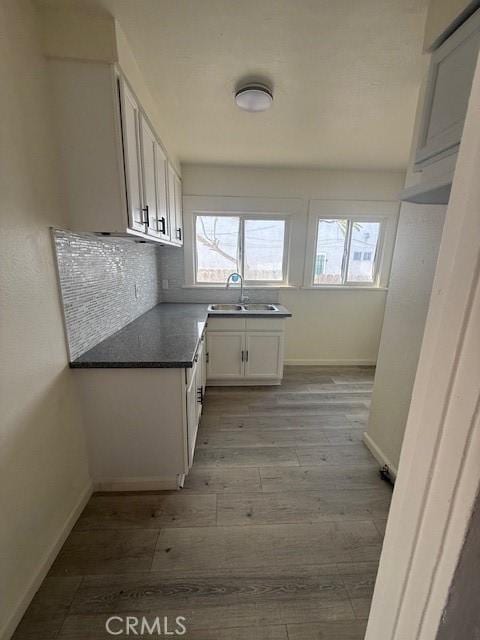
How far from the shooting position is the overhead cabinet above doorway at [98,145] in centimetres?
124

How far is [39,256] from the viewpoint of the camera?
1183mm

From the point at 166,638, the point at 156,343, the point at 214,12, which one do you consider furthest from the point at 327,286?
the point at 166,638

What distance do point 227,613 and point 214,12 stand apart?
264 centimetres

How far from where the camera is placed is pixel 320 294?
3531mm

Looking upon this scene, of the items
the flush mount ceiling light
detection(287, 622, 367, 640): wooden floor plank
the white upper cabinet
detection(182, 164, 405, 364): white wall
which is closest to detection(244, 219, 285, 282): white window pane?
detection(182, 164, 405, 364): white wall

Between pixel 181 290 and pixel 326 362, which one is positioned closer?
pixel 181 290

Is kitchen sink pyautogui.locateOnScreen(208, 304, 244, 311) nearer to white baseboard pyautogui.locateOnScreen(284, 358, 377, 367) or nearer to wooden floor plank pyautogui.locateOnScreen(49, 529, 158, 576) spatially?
white baseboard pyautogui.locateOnScreen(284, 358, 377, 367)

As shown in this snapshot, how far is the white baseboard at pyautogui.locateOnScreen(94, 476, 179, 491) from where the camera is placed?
165cm

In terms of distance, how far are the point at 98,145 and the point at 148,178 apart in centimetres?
46

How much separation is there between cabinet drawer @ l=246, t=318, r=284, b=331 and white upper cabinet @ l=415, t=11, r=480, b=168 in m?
1.89

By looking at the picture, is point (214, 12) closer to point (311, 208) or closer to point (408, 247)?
point (408, 247)

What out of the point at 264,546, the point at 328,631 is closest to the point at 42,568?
the point at 264,546

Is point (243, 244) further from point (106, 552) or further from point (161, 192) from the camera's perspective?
point (106, 552)

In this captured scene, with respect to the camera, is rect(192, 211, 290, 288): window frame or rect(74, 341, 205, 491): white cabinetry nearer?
rect(74, 341, 205, 491): white cabinetry
